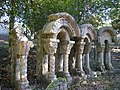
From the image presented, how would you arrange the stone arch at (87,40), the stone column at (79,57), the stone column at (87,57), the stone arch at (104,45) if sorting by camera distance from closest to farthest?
the stone column at (79,57)
the stone arch at (87,40)
the stone column at (87,57)
the stone arch at (104,45)

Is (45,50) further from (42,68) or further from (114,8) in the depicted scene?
(114,8)

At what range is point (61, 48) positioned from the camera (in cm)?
1069

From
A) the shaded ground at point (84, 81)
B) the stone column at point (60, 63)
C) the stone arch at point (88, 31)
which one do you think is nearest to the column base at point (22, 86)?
the shaded ground at point (84, 81)

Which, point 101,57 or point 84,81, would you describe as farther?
point 101,57

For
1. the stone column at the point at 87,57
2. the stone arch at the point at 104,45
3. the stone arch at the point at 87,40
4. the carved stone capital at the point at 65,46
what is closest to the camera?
the carved stone capital at the point at 65,46

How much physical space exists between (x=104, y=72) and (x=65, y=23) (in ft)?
14.0

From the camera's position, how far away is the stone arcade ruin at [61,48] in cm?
934

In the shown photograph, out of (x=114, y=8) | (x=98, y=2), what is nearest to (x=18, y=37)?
(x=98, y=2)

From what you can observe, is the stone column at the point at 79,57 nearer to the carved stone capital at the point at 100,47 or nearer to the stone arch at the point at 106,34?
the stone arch at the point at 106,34

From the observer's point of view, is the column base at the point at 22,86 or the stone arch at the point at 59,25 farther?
the stone arch at the point at 59,25

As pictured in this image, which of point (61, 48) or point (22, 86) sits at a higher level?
point (61, 48)

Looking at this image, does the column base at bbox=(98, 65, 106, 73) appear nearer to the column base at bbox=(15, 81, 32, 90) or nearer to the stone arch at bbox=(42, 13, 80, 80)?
the stone arch at bbox=(42, 13, 80, 80)

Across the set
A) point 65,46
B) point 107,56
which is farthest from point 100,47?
point 65,46

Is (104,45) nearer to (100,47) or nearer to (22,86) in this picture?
(100,47)
